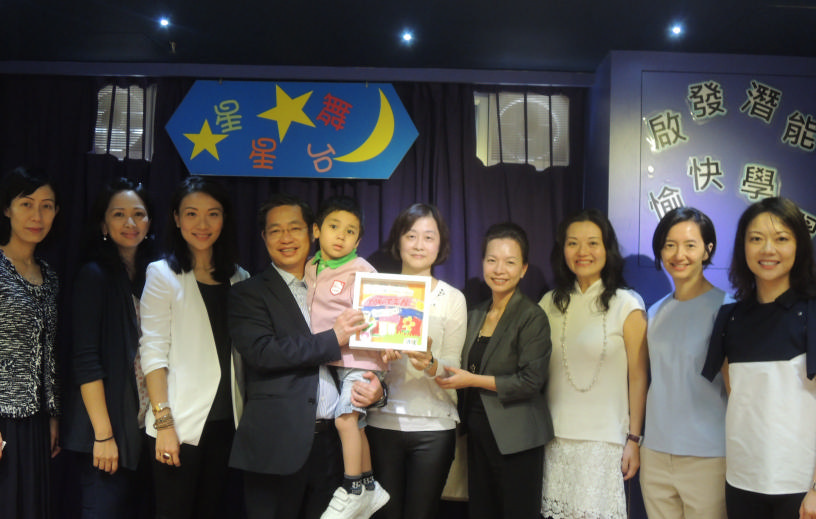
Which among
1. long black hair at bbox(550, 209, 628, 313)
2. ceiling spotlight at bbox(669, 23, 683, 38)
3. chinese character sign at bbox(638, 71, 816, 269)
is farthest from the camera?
chinese character sign at bbox(638, 71, 816, 269)

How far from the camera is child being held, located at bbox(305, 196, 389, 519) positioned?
2393mm

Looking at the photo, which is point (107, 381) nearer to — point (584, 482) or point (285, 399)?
point (285, 399)

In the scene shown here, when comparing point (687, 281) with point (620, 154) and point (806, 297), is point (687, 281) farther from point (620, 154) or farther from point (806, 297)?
point (620, 154)

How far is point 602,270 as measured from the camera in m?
2.83

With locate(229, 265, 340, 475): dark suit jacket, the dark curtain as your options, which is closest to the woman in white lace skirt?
the dark curtain

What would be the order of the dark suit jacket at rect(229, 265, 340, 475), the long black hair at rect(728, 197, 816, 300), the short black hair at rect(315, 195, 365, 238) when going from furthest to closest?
the short black hair at rect(315, 195, 365, 238) < the dark suit jacket at rect(229, 265, 340, 475) < the long black hair at rect(728, 197, 816, 300)

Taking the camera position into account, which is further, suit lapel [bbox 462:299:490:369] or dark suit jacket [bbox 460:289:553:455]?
suit lapel [bbox 462:299:490:369]

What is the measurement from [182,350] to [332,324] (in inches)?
25.3

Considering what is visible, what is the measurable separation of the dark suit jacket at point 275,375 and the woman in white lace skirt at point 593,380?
1078 mm

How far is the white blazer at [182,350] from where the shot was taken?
2465mm

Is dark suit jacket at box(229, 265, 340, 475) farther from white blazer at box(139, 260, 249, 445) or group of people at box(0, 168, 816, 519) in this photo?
white blazer at box(139, 260, 249, 445)

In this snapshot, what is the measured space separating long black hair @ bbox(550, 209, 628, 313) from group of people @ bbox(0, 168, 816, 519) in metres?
0.01

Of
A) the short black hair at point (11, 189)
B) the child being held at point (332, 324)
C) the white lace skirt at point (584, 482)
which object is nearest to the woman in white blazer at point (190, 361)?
the child being held at point (332, 324)

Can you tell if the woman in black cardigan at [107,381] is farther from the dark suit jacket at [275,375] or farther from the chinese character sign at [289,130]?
the chinese character sign at [289,130]
